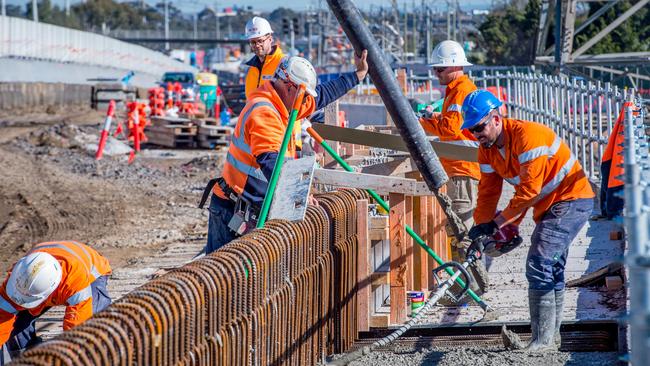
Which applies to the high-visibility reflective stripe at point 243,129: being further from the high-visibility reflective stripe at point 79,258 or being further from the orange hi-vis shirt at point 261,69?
the orange hi-vis shirt at point 261,69

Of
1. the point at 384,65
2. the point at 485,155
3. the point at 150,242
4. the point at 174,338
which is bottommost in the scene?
the point at 150,242

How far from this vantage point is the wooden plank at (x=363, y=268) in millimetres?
7426

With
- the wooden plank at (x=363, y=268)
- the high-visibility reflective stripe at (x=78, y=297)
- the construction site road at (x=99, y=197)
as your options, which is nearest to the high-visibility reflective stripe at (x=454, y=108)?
the wooden plank at (x=363, y=268)

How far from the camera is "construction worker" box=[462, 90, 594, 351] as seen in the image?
6516 millimetres

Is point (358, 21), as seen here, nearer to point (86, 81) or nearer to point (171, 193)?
point (171, 193)

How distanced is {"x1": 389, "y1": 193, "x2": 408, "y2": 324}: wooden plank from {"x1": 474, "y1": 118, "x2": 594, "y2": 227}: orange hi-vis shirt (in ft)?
2.13

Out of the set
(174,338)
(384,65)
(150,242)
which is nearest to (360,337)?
(384,65)

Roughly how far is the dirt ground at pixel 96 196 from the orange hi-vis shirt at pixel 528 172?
6.72 m

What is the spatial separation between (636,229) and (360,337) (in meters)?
4.34

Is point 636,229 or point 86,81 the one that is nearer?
point 636,229

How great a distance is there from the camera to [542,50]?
2561 centimetres

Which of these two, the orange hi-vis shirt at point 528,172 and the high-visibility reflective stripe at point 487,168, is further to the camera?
the high-visibility reflective stripe at point 487,168

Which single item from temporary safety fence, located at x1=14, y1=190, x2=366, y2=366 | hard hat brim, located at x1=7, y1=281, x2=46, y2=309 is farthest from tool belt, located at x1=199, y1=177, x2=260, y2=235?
hard hat brim, located at x1=7, y1=281, x2=46, y2=309

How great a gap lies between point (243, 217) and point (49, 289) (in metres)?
1.55
